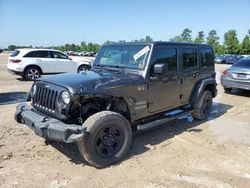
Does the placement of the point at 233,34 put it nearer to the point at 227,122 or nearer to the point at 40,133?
the point at 227,122

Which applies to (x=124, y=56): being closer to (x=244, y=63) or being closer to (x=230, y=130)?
(x=230, y=130)

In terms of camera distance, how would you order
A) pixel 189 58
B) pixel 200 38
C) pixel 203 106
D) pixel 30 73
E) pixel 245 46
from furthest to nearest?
1. pixel 200 38
2. pixel 245 46
3. pixel 30 73
4. pixel 203 106
5. pixel 189 58

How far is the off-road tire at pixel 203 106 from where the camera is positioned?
22.2 feet

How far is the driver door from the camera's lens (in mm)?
5277

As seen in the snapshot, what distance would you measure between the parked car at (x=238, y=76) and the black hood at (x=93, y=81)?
6.93 metres

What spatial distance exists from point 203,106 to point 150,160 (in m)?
2.96

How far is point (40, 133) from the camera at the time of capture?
4.15 metres

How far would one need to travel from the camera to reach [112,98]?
15.1ft

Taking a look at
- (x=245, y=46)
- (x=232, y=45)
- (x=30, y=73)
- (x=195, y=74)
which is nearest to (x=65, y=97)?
(x=195, y=74)

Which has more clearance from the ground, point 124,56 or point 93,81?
point 124,56

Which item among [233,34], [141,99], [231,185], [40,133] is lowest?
[231,185]

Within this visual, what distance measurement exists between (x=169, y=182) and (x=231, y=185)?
0.86 metres

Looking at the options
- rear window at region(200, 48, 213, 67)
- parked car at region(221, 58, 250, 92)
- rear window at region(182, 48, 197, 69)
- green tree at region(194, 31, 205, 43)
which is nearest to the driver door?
rear window at region(182, 48, 197, 69)

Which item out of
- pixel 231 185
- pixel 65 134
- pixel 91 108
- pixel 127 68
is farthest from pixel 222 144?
pixel 65 134
